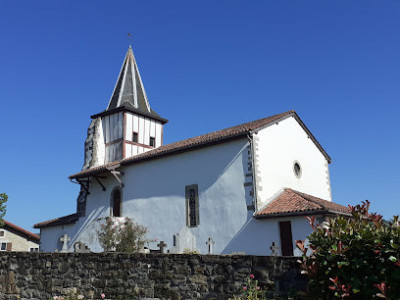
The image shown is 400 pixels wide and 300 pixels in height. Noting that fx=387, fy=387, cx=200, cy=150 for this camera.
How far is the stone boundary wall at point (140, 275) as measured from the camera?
589 cm

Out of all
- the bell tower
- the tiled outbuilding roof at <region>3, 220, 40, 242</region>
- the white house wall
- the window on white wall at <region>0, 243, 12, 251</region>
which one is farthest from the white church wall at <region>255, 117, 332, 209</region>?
the window on white wall at <region>0, 243, 12, 251</region>

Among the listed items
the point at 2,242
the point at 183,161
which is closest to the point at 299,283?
the point at 183,161

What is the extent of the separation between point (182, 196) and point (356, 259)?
13573 mm

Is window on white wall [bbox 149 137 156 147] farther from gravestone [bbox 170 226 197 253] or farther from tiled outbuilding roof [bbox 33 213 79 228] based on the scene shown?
gravestone [bbox 170 226 197 253]

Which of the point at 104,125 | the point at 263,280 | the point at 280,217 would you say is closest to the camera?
the point at 263,280

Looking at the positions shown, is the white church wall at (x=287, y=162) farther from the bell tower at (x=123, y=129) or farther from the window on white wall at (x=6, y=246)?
the window on white wall at (x=6, y=246)

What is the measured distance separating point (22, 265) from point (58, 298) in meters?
1.64

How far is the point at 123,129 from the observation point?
23578mm

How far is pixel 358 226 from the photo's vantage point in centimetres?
487

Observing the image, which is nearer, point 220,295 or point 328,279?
point 328,279

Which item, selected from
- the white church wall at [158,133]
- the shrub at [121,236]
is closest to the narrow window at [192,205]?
the shrub at [121,236]

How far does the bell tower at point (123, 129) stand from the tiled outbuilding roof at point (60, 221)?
10.5 feet

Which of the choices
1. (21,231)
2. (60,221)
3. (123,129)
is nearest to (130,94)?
(123,129)

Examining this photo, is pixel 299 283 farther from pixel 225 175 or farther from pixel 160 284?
pixel 225 175
